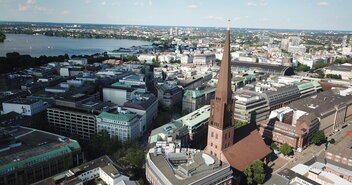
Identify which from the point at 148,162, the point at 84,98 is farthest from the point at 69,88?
the point at 148,162

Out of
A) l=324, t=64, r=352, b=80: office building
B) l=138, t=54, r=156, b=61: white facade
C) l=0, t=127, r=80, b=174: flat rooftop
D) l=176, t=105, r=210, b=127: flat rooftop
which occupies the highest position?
l=138, t=54, r=156, b=61: white facade

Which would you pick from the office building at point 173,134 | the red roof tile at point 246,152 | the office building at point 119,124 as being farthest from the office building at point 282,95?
the office building at point 119,124

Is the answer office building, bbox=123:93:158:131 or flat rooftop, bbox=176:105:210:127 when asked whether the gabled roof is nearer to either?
flat rooftop, bbox=176:105:210:127

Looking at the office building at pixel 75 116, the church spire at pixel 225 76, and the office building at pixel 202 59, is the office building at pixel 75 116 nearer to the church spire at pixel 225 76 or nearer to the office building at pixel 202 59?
the church spire at pixel 225 76

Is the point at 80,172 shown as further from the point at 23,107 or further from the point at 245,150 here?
the point at 23,107

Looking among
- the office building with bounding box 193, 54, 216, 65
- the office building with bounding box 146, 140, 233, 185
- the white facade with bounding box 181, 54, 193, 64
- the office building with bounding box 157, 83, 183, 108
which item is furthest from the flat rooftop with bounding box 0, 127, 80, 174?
the white facade with bounding box 181, 54, 193, 64

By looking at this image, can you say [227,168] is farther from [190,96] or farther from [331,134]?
[331,134]
